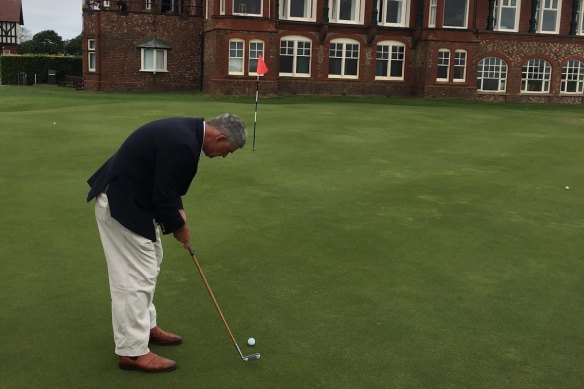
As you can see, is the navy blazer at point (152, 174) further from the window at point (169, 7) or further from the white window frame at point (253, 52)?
the window at point (169, 7)

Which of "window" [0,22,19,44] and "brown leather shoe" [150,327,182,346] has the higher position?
"window" [0,22,19,44]

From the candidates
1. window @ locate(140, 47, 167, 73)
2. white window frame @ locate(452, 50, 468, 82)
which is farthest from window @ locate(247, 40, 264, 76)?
white window frame @ locate(452, 50, 468, 82)

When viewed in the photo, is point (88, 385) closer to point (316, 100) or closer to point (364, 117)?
point (364, 117)

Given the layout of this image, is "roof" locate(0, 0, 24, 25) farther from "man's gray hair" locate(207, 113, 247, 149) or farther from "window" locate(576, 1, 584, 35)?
"man's gray hair" locate(207, 113, 247, 149)

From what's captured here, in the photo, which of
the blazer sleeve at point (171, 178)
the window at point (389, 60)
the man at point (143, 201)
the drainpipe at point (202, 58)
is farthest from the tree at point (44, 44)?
the blazer sleeve at point (171, 178)

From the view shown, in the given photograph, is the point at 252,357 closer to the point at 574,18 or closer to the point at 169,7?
the point at 169,7

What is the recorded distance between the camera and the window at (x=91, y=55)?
42.8 metres

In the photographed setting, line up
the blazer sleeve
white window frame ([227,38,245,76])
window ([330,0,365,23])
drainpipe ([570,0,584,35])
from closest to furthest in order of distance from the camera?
1. the blazer sleeve
2. white window frame ([227,38,245,76])
3. window ([330,0,365,23])
4. drainpipe ([570,0,584,35])

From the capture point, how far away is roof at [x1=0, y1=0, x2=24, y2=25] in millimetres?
78750

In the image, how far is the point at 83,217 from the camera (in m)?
9.57

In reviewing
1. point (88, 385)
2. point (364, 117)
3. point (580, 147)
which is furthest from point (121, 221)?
point (364, 117)

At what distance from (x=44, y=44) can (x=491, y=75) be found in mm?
57883

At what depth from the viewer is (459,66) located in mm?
42125

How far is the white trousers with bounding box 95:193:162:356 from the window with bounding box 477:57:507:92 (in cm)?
4160
